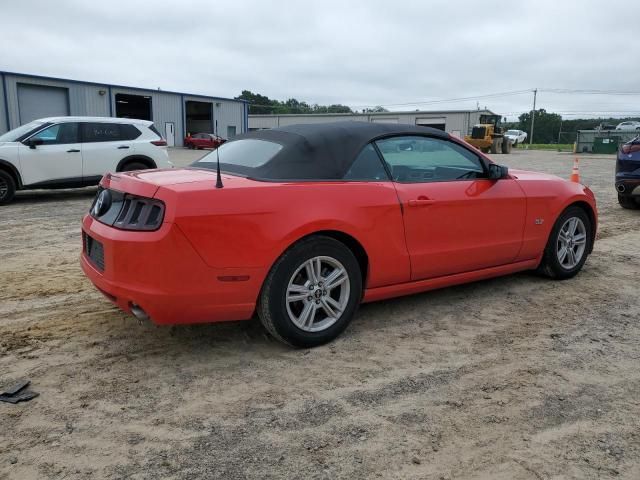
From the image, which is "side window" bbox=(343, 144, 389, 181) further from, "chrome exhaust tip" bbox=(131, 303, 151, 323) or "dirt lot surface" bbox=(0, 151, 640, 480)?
"chrome exhaust tip" bbox=(131, 303, 151, 323)

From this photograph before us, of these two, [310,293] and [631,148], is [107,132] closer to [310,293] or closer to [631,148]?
[310,293]

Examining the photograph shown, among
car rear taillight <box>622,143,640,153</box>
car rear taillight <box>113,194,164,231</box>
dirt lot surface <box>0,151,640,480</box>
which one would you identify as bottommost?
dirt lot surface <box>0,151,640,480</box>

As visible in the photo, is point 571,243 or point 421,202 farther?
point 571,243

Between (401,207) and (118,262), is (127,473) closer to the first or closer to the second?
(118,262)

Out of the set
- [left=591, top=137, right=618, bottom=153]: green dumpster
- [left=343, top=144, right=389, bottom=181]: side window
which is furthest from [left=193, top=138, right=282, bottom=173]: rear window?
[left=591, top=137, right=618, bottom=153]: green dumpster

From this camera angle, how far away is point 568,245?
16.9 ft

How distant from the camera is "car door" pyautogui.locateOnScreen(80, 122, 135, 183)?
1067 centimetres

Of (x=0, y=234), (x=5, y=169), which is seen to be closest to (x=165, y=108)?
(x=5, y=169)

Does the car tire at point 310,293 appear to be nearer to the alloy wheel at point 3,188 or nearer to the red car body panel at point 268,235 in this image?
the red car body panel at point 268,235

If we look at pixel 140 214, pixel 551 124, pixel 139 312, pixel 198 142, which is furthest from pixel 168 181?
pixel 551 124

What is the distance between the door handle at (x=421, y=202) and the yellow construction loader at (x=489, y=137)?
30.2 metres

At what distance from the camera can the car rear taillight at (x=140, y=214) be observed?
3086 millimetres

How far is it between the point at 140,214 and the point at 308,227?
100 cm

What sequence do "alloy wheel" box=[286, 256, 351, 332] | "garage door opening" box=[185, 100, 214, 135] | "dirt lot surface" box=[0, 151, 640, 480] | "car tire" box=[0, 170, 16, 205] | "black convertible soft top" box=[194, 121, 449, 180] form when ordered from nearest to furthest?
"dirt lot surface" box=[0, 151, 640, 480]
"alloy wheel" box=[286, 256, 351, 332]
"black convertible soft top" box=[194, 121, 449, 180]
"car tire" box=[0, 170, 16, 205]
"garage door opening" box=[185, 100, 214, 135]
